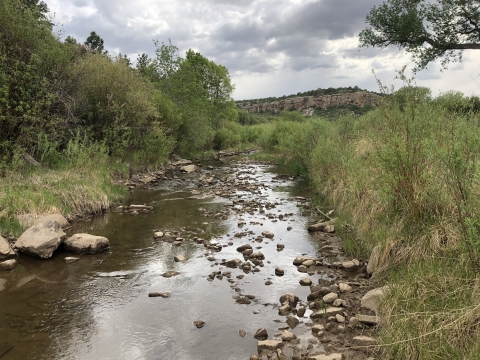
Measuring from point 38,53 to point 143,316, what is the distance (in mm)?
13428

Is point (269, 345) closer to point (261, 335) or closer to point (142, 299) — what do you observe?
point (261, 335)

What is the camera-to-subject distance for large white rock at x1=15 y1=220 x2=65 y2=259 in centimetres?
942

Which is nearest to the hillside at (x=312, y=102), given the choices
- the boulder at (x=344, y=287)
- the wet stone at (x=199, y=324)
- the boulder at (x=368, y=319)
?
the boulder at (x=344, y=287)

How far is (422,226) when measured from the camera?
264 inches

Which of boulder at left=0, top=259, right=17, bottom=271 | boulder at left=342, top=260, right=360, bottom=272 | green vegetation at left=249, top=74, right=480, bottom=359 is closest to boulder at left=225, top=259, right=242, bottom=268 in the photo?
boulder at left=342, top=260, right=360, bottom=272

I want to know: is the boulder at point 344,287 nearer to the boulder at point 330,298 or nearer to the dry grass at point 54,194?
the boulder at point 330,298

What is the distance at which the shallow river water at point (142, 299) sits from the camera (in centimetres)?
571

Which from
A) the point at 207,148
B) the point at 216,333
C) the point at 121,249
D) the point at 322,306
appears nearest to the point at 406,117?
the point at 322,306

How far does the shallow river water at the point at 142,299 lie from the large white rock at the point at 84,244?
280 millimetres

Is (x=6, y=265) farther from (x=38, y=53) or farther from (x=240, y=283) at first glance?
(x=38, y=53)

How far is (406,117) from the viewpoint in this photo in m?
7.44

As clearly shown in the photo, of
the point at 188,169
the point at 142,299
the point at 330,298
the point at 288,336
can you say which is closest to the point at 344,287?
the point at 330,298

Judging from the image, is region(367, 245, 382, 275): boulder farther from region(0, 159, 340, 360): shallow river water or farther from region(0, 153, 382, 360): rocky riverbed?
region(0, 159, 340, 360): shallow river water

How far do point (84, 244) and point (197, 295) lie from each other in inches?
Answer: 172
